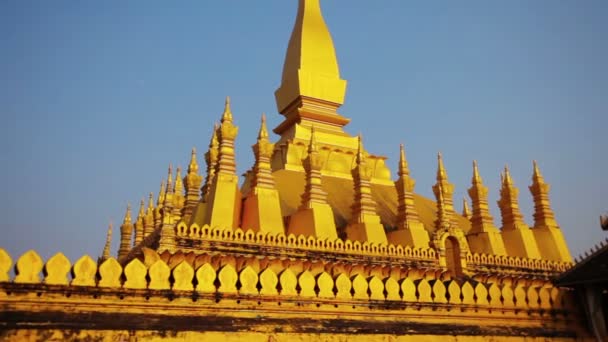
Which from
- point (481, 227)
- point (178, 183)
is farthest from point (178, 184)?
point (481, 227)

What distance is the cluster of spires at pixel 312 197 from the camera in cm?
1474

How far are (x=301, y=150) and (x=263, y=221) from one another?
25.5 ft

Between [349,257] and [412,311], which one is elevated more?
[349,257]

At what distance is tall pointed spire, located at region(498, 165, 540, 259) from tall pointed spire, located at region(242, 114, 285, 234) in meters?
9.19

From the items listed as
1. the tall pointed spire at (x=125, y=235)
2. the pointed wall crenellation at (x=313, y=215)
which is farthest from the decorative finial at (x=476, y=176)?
the tall pointed spire at (x=125, y=235)

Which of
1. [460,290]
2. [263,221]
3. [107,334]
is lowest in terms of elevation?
[107,334]

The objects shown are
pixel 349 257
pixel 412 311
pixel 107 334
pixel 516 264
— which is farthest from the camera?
pixel 516 264

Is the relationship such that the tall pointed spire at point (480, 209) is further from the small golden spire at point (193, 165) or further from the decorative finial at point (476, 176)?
the small golden spire at point (193, 165)

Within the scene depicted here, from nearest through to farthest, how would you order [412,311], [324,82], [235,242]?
[412,311], [235,242], [324,82]

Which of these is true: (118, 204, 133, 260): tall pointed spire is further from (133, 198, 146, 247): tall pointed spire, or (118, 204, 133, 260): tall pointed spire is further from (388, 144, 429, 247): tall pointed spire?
(388, 144, 429, 247): tall pointed spire

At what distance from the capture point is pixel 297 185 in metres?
19.6

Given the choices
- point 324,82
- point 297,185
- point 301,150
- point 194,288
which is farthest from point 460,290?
point 324,82

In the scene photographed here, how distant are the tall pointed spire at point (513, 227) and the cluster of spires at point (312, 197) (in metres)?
0.04

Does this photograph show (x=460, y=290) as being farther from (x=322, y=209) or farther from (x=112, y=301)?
(x=322, y=209)
